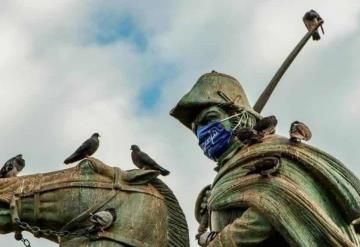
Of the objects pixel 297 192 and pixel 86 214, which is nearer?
pixel 297 192

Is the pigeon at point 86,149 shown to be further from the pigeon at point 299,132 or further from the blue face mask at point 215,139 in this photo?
the pigeon at point 299,132

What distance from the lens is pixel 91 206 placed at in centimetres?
1128

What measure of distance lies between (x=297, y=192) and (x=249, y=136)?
0.86 meters

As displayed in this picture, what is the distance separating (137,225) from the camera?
11.2 meters

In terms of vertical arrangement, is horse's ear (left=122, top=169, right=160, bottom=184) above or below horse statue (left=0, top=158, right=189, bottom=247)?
above

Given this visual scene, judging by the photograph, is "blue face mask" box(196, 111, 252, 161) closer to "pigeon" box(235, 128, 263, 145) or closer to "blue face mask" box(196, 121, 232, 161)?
"blue face mask" box(196, 121, 232, 161)

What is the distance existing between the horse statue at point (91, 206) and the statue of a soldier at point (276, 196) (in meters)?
0.41

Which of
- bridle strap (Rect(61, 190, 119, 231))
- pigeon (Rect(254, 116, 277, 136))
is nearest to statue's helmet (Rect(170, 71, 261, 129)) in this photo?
pigeon (Rect(254, 116, 277, 136))

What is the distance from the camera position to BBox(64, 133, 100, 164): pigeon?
12.2 m

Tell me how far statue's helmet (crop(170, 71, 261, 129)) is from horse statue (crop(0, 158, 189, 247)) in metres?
0.89

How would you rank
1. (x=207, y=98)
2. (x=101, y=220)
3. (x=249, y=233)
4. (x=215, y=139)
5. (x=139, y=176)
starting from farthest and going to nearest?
(x=207, y=98) → (x=215, y=139) → (x=139, y=176) → (x=101, y=220) → (x=249, y=233)

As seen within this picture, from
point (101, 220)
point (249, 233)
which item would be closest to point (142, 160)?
point (101, 220)

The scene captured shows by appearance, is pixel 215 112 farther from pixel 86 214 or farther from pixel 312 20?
pixel 312 20

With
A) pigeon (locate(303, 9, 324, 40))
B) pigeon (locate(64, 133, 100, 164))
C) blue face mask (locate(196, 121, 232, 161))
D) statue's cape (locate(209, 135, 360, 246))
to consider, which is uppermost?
pigeon (locate(303, 9, 324, 40))
